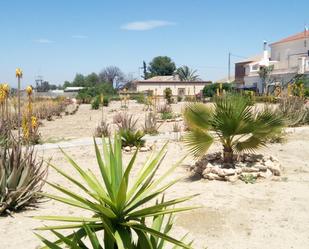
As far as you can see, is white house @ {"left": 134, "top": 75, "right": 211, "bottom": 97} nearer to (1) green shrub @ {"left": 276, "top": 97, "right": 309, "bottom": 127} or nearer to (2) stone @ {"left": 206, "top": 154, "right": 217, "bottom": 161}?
(1) green shrub @ {"left": 276, "top": 97, "right": 309, "bottom": 127}

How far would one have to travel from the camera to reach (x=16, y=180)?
5.32 m

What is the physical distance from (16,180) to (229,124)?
3480mm

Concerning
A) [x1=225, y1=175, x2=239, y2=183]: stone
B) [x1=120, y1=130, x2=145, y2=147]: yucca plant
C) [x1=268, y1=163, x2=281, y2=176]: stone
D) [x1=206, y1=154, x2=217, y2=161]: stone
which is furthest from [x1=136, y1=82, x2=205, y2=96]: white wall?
[x1=225, y1=175, x2=239, y2=183]: stone

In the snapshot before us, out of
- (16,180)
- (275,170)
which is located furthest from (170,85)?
(16,180)

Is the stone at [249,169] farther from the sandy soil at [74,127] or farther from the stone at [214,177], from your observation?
the sandy soil at [74,127]

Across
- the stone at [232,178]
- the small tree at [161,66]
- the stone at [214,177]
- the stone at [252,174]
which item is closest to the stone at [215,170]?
the stone at [214,177]

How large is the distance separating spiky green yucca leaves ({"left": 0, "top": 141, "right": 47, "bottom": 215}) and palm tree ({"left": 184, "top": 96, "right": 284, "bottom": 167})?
2.84 m

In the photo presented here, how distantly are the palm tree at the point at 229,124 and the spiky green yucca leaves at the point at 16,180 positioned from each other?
112 inches

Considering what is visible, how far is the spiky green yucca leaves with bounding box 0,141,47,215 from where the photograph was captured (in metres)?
5.11

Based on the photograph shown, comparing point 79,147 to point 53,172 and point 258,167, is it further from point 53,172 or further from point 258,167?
point 258,167

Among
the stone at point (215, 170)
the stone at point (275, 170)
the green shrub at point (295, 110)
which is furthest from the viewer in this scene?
the green shrub at point (295, 110)

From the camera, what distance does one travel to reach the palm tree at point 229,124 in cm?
685

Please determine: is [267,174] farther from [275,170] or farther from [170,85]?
[170,85]

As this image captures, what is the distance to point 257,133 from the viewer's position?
714 centimetres
